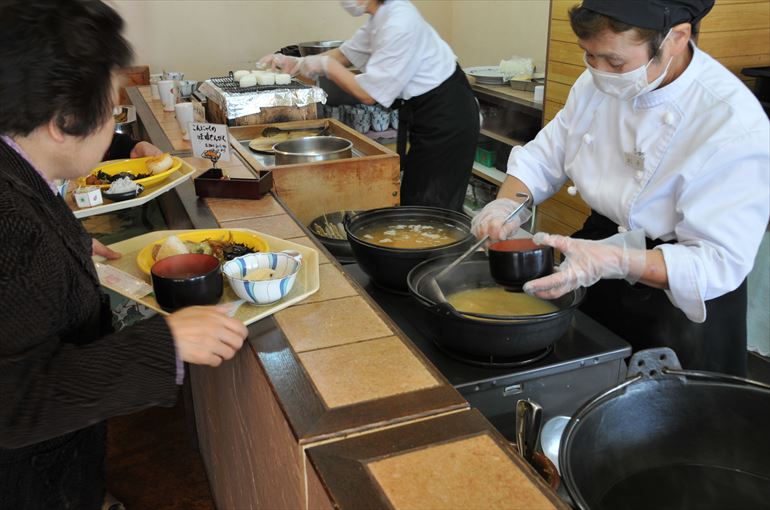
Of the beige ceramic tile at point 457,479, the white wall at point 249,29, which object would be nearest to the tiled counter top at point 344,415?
the beige ceramic tile at point 457,479

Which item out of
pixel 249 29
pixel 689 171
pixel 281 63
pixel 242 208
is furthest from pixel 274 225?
pixel 249 29

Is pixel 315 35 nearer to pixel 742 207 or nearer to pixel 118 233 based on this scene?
pixel 118 233

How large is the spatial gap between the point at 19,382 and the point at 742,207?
5.30 ft

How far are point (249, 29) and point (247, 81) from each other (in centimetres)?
323

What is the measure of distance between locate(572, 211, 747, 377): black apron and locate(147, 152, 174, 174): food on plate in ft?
5.43

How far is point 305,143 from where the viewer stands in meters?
3.24

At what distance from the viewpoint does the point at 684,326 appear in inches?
76.4

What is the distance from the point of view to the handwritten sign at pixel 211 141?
8.62 feet

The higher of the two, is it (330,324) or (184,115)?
(184,115)

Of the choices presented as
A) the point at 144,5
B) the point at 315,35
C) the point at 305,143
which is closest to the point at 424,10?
the point at 315,35

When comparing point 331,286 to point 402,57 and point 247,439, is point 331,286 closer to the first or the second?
point 247,439

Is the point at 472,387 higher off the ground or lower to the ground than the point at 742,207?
lower

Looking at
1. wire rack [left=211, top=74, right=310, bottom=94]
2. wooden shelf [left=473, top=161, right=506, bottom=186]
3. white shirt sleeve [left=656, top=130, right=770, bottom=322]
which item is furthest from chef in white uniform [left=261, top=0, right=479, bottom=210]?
white shirt sleeve [left=656, top=130, right=770, bottom=322]

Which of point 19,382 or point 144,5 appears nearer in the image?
point 19,382
